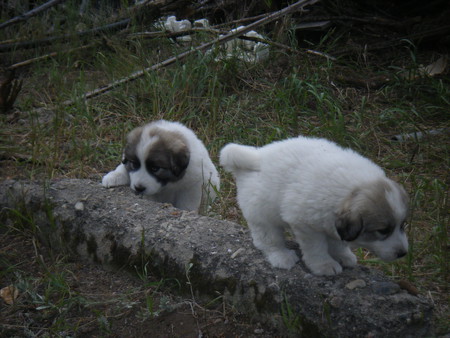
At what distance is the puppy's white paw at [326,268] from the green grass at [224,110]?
67.2 inches

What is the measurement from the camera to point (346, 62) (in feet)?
24.1

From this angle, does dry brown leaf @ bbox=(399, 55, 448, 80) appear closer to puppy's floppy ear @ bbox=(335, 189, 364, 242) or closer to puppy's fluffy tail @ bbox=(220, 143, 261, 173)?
puppy's fluffy tail @ bbox=(220, 143, 261, 173)

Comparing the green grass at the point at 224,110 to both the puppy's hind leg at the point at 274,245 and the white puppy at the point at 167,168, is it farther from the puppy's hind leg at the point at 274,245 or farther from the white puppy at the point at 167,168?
the puppy's hind leg at the point at 274,245

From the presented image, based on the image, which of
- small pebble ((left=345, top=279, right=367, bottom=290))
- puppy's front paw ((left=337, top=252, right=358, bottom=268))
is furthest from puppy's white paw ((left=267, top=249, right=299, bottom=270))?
small pebble ((left=345, top=279, right=367, bottom=290))

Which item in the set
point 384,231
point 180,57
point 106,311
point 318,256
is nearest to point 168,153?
point 106,311

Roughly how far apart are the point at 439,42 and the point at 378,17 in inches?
35.0

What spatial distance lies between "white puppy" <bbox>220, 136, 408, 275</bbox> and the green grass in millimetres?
1465

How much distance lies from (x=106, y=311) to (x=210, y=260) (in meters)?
0.74

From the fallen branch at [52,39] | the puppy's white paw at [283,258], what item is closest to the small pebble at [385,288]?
the puppy's white paw at [283,258]

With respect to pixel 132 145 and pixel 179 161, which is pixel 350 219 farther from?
pixel 132 145

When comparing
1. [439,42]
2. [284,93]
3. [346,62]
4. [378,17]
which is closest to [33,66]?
[284,93]

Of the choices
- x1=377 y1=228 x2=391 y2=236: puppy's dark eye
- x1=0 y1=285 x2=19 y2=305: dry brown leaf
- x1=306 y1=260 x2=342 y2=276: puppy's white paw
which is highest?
x1=377 y1=228 x2=391 y2=236: puppy's dark eye

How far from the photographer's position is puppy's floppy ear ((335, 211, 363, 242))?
293 cm

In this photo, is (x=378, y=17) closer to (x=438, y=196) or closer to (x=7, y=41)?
(x=438, y=196)
